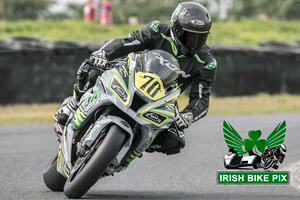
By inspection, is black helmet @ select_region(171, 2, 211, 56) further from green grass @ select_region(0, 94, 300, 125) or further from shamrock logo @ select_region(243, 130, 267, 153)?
green grass @ select_region(0, 94, 300, 125)

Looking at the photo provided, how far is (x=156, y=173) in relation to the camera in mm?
6449

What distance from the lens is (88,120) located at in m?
4.88

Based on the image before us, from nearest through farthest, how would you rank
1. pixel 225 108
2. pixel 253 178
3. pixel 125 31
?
pixel 253 178
pixel 225 108
pixel 125 31

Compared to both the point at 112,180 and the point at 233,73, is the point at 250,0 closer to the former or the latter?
the point at 233,73

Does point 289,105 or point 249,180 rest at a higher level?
point 249,180

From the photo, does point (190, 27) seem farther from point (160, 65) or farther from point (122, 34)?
point (122, 34)

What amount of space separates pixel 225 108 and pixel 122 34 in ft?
19.4

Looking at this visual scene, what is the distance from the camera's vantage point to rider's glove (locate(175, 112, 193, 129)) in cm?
496

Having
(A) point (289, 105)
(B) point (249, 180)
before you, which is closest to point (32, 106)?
(A) point (289, 105)

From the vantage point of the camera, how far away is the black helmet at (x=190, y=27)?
5.12 m

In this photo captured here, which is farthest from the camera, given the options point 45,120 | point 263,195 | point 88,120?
point 45,120

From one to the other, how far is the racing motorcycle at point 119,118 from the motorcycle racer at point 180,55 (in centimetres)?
29

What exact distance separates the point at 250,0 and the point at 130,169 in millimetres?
22334

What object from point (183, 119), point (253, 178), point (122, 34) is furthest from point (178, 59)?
point (122, 34)
